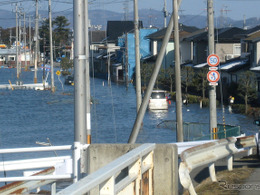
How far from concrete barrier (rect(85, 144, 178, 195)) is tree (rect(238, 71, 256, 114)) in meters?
24.1

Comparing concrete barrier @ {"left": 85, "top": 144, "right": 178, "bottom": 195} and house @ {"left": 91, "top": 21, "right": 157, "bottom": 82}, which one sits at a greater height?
house @ {"left": 91, "top": 21, "right": 157, "bottom": 82}

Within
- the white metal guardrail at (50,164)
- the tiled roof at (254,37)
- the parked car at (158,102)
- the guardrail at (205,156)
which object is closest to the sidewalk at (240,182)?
the guardrail at (205,156)

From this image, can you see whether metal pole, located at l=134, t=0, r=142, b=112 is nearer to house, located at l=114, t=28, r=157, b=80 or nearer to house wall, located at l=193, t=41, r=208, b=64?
house wall, located at l=193, t=41, r=208, b=64

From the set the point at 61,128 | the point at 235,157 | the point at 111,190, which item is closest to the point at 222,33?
the point at 61,128

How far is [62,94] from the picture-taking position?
46.4m

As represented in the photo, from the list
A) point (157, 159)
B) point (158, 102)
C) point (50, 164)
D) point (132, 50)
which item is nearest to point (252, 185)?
point (157, 159)

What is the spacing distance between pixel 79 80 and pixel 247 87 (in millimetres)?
23641

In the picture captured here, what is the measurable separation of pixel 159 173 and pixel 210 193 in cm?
189

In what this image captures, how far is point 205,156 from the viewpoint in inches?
308

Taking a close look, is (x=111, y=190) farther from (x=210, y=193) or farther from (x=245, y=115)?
(x=245, y=115)

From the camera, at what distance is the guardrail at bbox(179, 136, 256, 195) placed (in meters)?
6.68

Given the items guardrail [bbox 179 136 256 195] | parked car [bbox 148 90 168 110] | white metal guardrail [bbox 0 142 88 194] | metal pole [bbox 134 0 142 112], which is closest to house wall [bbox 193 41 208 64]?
parked car [bbox 148 90 168 110]

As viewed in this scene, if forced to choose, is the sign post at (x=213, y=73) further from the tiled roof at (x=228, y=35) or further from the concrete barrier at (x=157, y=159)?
the tiled roof at (x=228, y=35)

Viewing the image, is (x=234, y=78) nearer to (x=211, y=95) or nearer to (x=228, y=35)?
(x=228, y=35)
